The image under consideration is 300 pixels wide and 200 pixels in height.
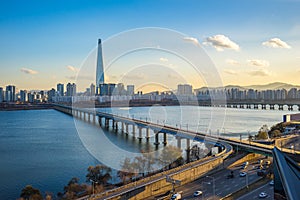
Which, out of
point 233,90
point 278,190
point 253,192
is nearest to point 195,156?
point 253,192

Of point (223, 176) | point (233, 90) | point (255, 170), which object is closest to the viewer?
point (223, 176)

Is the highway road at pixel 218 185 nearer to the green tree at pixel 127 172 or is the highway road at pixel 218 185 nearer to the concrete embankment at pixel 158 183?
the concrete embankment at pixel 158 183

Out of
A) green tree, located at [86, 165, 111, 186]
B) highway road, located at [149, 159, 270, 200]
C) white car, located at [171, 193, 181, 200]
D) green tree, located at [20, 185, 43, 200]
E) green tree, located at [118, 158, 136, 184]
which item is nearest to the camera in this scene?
white car, located at [171, 193, 181, 200]

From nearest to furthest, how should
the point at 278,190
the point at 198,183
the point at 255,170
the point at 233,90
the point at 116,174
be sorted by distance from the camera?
the point at 278,190
the point at 198,183
the point at 255,170
the point at 116,174
the point at 233,90

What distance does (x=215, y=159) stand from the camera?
16.2 ft

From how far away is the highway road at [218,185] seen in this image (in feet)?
11.7

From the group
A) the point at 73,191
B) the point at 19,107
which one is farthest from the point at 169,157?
the point at 19,107

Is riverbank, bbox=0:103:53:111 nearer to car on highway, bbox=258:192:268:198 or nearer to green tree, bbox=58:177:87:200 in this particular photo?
green tree, bbox=58:177:87:200

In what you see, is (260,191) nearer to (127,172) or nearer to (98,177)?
(127,172)

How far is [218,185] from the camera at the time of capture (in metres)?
3.97

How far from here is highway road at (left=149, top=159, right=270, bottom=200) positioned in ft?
11.7

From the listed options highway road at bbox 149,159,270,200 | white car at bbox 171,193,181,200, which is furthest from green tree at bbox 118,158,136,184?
white car at bbox 171,193,181,200

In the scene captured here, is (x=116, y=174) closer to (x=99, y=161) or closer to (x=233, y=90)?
(x=99, y=161)

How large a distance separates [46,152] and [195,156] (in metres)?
4.04
